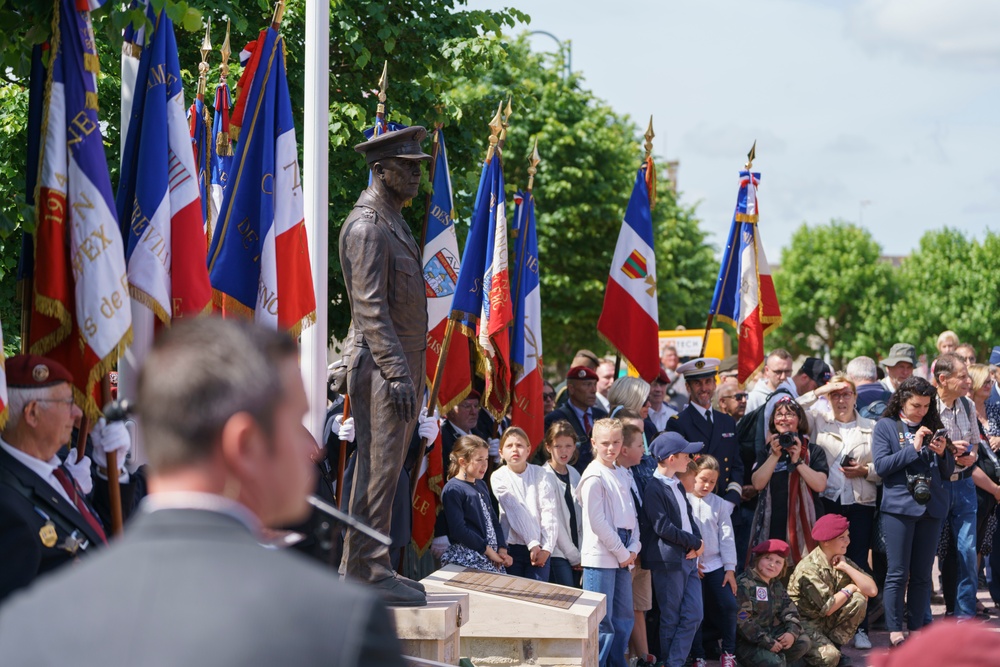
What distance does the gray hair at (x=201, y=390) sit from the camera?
173 cm

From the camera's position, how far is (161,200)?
5699 millimetres

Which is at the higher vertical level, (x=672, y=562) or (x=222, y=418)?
(x=222, y=418)

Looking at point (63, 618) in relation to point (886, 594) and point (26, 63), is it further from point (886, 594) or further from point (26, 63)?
point (886, 594)

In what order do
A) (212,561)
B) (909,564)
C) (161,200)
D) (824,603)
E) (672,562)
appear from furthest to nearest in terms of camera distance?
1. (909,564)
2. (824,603)
3. (672,562)
4. (161,200)
5. (212,561)

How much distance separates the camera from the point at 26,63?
545 centimetres

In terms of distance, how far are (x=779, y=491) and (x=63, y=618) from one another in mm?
8478

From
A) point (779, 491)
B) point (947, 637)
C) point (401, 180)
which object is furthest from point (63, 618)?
point (779, 491)

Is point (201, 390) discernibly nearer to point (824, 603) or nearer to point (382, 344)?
point (382, 344)

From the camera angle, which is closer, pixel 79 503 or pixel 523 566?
pixel 79 503

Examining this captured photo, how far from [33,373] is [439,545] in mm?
4478

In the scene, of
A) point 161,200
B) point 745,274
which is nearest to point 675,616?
point 745,274

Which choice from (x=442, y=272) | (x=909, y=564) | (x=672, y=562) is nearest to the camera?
(x=672, y=562)

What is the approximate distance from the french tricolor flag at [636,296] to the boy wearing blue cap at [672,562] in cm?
211

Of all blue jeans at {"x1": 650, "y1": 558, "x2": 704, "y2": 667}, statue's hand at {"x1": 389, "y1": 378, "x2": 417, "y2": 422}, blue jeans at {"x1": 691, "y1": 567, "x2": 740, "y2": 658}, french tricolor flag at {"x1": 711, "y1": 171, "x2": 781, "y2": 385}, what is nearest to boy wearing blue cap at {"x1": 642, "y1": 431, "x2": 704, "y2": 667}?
blue jeans at {"x1": 650, "y1": 558, "x2": 704, "y2": 667}
